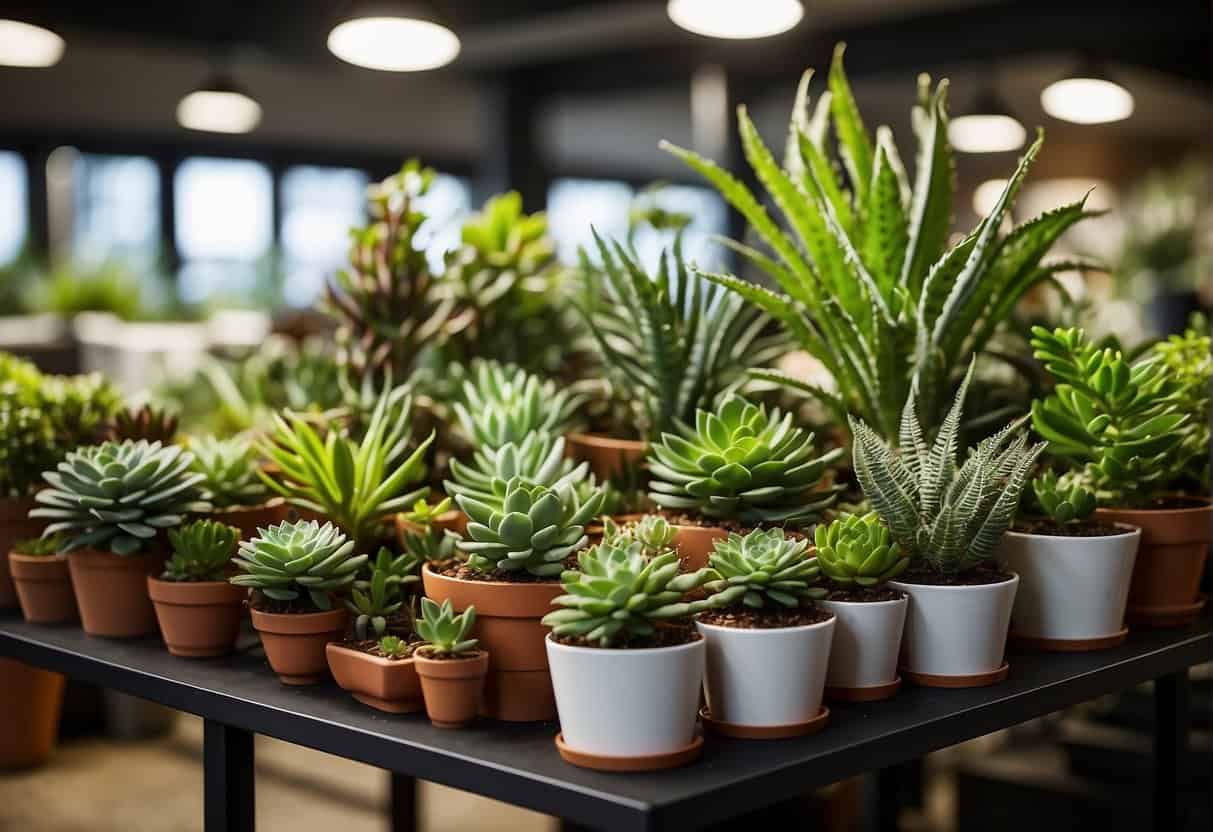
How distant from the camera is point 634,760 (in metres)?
0.92

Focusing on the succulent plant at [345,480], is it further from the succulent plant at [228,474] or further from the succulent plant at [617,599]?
the succulent plant at [617,599]

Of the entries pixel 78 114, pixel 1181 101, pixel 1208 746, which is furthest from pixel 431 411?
pixel 1181 101

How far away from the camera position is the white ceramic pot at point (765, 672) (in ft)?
3.18

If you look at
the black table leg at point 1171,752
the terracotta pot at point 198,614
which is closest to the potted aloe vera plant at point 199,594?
the terracotta pot at point 198,614

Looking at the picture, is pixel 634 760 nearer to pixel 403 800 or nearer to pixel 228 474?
pixel 228 474

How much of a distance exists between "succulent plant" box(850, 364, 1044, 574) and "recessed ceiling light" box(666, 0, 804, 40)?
5.52 feet

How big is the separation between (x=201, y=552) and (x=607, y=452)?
0.45 metres

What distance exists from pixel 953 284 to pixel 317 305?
79 cm

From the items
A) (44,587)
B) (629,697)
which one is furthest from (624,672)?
(44,587)

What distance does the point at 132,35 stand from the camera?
20.0 ft

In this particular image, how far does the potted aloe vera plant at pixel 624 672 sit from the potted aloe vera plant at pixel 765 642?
1.7 inches

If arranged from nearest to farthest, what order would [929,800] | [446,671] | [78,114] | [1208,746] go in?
[446,671] < [1208,746] < [929,800] < [78,114]

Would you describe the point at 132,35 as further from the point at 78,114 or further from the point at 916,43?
the point at 916,43

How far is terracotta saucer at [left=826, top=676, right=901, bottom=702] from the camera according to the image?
3.53 ft
